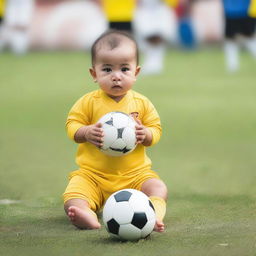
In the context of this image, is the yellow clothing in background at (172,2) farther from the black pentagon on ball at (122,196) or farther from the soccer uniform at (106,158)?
the black pentagon on ball at (122,196)

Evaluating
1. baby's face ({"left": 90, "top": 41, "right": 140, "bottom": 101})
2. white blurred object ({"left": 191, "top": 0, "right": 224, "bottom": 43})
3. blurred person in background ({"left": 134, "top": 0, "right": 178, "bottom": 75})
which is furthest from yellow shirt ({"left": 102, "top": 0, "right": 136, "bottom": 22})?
baby's face ({"left": 90, "top": 41, "right": 140, "bottom": 101})

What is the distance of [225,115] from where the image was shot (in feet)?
28.3

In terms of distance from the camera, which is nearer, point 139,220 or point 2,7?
point 139,220

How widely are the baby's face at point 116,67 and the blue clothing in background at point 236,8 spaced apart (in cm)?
757

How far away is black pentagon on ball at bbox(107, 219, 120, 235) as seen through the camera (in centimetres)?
382

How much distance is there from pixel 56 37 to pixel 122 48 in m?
11.7

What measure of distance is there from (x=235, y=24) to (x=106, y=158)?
8031 millimetres

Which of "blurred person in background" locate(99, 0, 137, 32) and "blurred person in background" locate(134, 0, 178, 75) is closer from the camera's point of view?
"blurred person in background" locate(99, 0, 137, 32)

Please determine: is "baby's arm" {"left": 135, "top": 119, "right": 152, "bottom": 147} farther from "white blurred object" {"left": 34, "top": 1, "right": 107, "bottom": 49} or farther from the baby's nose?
"white blurred object" {"left": 34, "top": 1, "right": 107, "bottom": 49}

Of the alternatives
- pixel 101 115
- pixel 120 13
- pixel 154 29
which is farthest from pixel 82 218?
pixel 154 29

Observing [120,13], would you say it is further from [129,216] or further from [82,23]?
[129,216]

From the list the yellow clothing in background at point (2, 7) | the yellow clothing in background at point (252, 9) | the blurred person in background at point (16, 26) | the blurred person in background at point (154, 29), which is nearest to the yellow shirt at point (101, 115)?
the blurred person in background at point (154, 29)

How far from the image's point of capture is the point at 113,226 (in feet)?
12.5

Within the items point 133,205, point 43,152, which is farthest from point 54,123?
point 133,205
